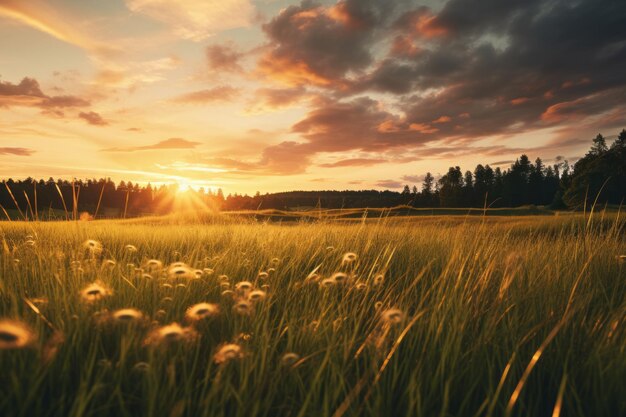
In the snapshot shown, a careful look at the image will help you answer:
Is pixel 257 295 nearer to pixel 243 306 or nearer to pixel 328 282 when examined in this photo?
pixel 243 306

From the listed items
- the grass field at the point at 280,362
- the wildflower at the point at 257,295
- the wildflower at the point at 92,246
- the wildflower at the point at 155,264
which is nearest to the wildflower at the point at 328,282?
the grass field at the point at 280,362

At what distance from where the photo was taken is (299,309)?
2.60m

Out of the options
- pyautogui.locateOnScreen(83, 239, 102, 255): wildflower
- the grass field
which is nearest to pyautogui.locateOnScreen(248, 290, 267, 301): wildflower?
the grass field

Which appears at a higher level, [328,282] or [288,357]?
[328,282]

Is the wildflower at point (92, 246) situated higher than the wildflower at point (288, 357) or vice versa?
the wildflower at point (92, 246)

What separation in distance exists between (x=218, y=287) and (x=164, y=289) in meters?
0.49

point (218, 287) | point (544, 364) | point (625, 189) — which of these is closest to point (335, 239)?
point (218, 287)

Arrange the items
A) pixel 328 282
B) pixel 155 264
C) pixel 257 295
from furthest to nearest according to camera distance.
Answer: pixel 155 264 → pixel 328 282 → pixel 257 295

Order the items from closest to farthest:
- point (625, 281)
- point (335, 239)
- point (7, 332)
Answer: point (7, 332), point (625, 281), point (335, 239)

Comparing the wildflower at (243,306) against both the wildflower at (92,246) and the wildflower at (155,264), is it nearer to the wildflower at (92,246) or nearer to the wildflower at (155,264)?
the wildflower at (155,264)

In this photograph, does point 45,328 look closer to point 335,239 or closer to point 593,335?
point 593,335

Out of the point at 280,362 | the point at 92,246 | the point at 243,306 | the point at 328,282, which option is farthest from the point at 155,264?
the point at 280,362

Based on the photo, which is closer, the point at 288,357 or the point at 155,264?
the point at 288,357

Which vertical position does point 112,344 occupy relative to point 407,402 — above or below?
above
